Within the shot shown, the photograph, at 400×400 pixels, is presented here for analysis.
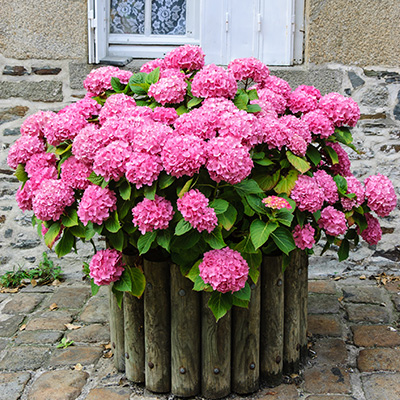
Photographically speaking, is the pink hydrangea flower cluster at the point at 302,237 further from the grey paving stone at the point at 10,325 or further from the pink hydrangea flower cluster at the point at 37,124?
the grey paving stone at the point at 10,325

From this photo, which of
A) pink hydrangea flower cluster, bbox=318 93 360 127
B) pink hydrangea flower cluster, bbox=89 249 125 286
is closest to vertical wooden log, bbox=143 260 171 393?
pink hydrangea flower cluster, bbox=89 249 125 286

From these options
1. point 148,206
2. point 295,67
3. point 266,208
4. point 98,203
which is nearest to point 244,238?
point 266,208

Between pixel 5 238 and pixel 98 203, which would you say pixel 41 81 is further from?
pixel 98 203

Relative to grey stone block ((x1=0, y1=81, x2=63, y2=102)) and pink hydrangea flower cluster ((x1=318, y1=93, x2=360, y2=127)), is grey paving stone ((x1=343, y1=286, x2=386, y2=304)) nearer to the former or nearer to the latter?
pink hydrangea flower cluster ((x1=318, y1=93, x2=360, y2=127))

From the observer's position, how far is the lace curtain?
4129 millimetres

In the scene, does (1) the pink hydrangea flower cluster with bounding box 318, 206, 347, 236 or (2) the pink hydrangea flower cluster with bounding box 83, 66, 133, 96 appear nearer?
(1) the pink hydrangea flower cluster with bounding box 318, 206, 347, 236

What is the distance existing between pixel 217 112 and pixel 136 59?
77.0 inches

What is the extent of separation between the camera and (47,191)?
7.73ft

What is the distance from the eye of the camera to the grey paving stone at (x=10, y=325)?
3.26 meters

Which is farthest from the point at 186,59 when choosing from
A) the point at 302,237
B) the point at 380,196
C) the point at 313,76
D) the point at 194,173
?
the point at 313,76

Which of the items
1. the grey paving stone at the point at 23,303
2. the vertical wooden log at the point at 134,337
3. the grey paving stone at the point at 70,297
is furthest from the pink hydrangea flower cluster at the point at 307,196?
the grey paving stone at the point at 23,303

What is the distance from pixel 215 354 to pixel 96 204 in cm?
85

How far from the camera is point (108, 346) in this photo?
3.07 m

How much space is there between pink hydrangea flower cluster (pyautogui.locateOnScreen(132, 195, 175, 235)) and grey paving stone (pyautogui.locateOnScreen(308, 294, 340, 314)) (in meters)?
1.62
